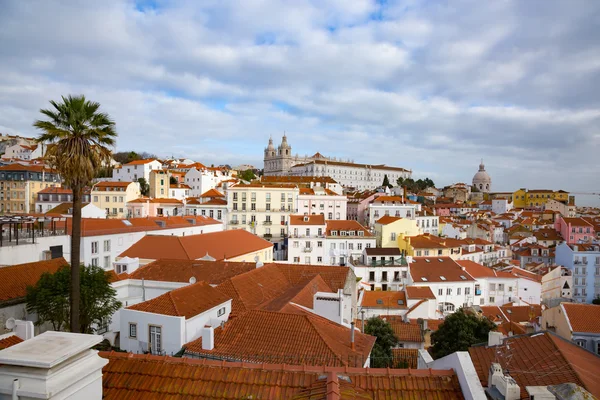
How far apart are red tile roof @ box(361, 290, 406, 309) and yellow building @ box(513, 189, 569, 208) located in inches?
4180

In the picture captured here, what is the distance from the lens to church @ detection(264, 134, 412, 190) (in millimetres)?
124062

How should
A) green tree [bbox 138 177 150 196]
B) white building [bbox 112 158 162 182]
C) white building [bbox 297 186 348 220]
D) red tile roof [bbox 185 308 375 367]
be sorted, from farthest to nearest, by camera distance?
white building [bbox 112 158 162 182], green tree [bbox 138 177 150 196], white building [bbox 297 186 348 220], red tile roof [bbox 185 308 375 367]

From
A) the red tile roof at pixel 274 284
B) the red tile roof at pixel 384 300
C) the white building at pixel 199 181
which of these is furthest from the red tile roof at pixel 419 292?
the white building at pixel 199 181

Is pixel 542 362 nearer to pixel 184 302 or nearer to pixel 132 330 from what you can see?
pixel 184 302

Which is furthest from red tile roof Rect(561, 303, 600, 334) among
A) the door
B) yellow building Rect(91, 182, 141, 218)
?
yellow building Rect(91, 182, 141, 218)

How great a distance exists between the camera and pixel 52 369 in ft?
11.1

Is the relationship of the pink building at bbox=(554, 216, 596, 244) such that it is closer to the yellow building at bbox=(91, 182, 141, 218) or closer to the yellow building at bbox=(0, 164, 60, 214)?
the yellow building at bbox=(91, 182, 141, 218)

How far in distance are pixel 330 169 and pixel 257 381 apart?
12118cm

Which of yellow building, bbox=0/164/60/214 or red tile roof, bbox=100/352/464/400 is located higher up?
yellow building, bbox=0/164/60/214

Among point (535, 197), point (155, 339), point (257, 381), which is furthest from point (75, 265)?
point (535, 197)

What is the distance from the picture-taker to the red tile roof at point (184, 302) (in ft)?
37.4

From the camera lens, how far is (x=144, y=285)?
17.9 metres

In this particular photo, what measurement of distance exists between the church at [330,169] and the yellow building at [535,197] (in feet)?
123

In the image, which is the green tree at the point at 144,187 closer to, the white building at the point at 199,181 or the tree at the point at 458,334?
the white building at the point at 199,181
